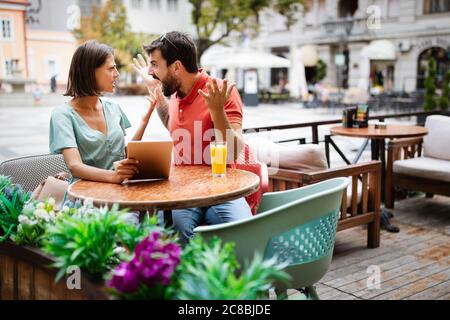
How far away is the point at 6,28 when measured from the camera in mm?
5504

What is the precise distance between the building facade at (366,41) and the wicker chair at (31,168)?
15299 millimetres

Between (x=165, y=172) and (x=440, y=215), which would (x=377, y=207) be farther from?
(x=165, y=172)

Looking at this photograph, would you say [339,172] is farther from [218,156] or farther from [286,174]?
[218,156]

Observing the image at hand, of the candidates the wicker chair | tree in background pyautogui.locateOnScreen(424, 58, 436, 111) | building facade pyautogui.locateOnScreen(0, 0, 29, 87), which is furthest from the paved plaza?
the wicker chair

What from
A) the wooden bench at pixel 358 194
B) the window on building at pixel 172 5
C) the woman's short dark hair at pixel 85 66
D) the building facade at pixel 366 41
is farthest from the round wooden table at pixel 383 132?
the building facade at pixel 366 41

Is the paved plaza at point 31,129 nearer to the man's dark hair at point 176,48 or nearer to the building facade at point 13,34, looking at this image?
the building facade at point 13,34

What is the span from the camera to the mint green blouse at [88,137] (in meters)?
2.12

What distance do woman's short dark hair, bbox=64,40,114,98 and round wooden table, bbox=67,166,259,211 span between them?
449mm

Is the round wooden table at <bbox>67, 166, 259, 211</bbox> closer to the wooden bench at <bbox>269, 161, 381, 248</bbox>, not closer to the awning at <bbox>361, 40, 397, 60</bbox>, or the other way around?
the wooden bench at <bbox>269, 161, 381, 248</bbox>

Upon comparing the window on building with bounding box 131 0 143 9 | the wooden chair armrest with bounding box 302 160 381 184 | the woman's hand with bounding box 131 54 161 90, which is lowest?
the wooden chair armrest with bounding box 302 160 381 184

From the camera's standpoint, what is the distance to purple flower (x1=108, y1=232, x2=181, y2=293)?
1085 millimetres

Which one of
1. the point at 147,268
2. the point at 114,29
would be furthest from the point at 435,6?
the point at 147,268

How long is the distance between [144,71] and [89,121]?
1.62 feet
